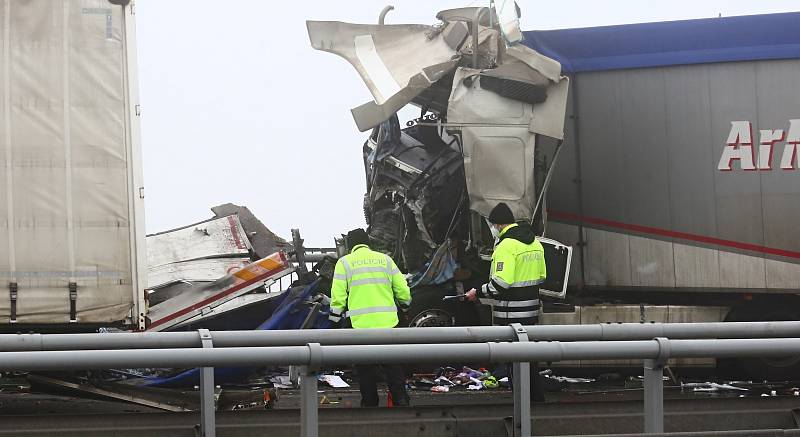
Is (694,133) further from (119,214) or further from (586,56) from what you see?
(119,214)

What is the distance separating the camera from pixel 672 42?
36.2ft

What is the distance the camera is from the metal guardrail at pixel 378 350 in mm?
5117

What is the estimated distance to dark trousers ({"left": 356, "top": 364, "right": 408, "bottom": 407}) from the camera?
8.38 m

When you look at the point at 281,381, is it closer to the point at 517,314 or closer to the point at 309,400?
the point at 517,314

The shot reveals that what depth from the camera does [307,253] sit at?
13383 millimetres

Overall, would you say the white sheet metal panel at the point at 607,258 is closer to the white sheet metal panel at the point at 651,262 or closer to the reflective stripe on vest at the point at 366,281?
the white sheet metal panel at the point at 651,262

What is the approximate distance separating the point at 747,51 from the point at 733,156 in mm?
852

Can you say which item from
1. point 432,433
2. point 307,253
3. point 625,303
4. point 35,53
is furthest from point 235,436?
point 307,253

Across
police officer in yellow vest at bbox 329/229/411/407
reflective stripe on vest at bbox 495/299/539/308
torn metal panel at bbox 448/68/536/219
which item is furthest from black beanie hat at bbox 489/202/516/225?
police officer in yellow vest at bbox 329/229/411/407

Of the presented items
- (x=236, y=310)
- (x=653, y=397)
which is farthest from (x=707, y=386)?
(x=653, y=397)

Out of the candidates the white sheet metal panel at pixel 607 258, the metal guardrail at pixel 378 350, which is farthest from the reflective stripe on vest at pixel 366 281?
the white sheet metal panel at pixel 607 258

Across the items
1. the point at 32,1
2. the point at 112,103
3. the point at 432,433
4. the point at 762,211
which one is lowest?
the point at 432,433

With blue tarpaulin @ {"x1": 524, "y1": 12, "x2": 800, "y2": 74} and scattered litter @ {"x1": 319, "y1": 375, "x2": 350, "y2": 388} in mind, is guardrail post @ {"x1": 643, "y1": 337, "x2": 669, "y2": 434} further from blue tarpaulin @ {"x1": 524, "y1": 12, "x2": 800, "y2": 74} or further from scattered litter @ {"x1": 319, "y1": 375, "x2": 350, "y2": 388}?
blue tarpaulin @ {"x1": 524, "y1": 12, "x2": 800, "y2": 74}

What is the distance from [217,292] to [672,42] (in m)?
→ 4.26
